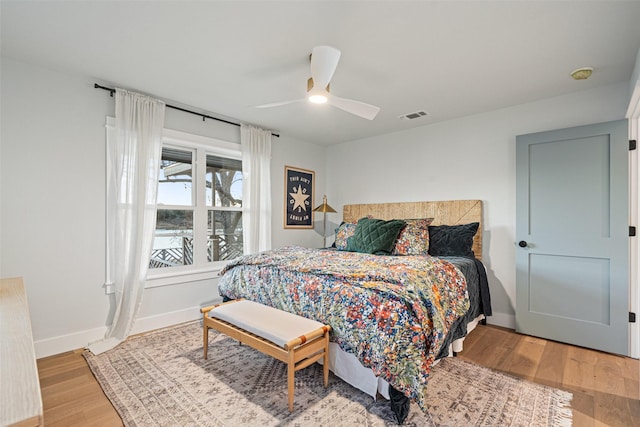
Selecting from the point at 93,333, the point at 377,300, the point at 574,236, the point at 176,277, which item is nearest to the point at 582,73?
the point at 574,236

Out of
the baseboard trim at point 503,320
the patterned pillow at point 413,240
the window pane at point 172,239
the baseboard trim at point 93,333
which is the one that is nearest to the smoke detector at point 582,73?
the patterned pillow at point 413,240

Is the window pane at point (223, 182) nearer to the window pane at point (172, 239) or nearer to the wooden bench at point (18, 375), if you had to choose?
the window pane at point (172, 239)

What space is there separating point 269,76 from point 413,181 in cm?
235

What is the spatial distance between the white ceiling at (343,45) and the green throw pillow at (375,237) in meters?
1.34

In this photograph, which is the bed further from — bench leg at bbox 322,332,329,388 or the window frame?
the window frame

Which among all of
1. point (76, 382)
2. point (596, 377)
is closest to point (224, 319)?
point (76, 382)

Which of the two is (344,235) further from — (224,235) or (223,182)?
(223,182)

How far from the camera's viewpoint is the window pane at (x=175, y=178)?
130 inches

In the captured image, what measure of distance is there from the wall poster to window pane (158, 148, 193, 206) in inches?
53.7

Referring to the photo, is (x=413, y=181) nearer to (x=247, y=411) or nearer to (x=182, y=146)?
(x=182, y=146)

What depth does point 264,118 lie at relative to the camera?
369 cm

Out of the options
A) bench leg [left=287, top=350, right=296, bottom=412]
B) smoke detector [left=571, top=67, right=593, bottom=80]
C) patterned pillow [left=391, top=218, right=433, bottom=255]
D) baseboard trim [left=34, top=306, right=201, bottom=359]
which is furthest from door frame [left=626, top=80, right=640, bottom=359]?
baseboard trim [left=34, top=306, right=201, bottom=359]

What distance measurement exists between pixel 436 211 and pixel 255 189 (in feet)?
7.58

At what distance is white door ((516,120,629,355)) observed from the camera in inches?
102
